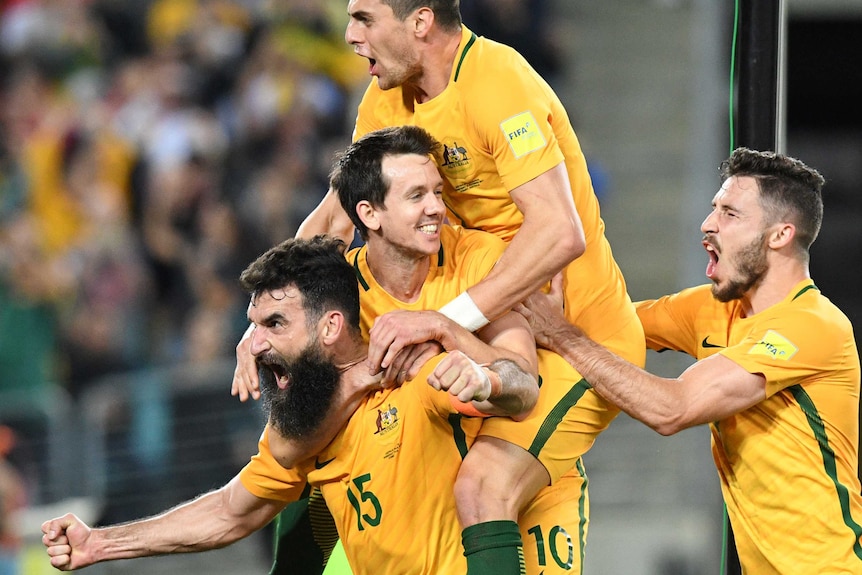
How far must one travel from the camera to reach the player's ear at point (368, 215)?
4.71m

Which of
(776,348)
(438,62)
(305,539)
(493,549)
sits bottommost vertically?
(305,539)

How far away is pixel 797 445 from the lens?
4.77 meters

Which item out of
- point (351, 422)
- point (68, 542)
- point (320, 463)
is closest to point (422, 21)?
point (351, 422)

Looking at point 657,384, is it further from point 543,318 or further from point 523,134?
point 523,134

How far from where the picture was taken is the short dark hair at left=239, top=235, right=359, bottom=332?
4672mm

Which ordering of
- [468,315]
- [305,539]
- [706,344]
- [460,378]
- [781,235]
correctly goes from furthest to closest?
[305,539] → [706,344] → [781,235] → [468,315] → [460,378]

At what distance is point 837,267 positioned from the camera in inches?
464

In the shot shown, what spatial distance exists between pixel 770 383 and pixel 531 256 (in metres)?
0.92

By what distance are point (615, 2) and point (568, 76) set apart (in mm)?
781

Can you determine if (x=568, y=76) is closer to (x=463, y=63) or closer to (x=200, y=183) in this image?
(x=200, y=183)

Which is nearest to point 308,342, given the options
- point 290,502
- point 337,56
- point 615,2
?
point 290,502

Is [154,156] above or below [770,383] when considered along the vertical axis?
above

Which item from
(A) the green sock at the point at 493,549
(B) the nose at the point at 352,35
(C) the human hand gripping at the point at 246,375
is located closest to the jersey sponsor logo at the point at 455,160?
(B) the nose at the point at 352,35

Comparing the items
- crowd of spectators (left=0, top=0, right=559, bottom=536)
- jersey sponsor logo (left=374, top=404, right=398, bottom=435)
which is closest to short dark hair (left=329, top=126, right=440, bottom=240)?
jersey sponsor logo (left=374, top=404, right=398, bottom=435)
